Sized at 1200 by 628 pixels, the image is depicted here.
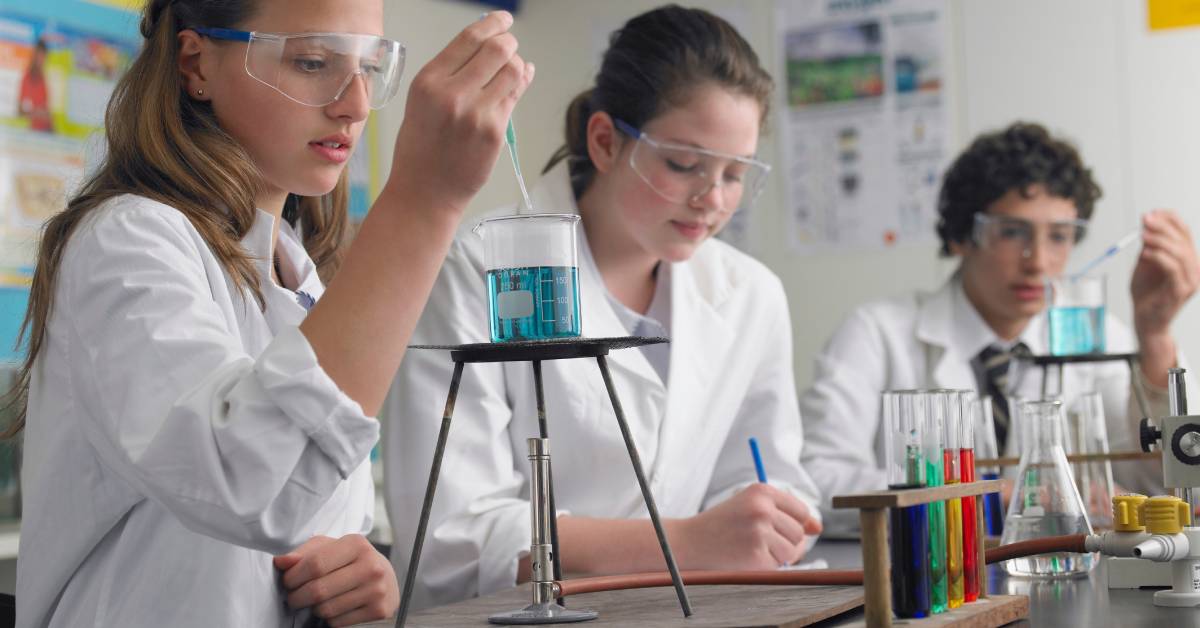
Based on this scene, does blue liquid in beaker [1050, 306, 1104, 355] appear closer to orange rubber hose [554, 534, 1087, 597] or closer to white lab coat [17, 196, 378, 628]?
orange rubber hose [554, 534, 1087, 597]

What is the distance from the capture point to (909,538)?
1086 millimetres

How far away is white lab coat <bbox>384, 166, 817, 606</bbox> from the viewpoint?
1.74 m

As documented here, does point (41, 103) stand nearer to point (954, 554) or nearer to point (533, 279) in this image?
point (533, 279)

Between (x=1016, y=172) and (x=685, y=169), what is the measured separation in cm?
147

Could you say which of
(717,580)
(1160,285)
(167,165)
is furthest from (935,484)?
(1160,285)

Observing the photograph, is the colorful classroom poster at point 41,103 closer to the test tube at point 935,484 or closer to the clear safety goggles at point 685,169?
the clear safety goggles at point 685,169

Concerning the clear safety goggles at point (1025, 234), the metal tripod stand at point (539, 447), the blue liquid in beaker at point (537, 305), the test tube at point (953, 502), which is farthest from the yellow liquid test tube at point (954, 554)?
the clear safety goggles at point (1025, 234)

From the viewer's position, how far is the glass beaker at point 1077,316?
2.48 m

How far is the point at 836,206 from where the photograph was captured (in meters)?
4.13

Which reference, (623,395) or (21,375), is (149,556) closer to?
(21,375)

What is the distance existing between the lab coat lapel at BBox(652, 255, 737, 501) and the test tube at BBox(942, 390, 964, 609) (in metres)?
0.88

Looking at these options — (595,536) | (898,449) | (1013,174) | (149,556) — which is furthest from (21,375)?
(1013,174)

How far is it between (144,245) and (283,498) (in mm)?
291

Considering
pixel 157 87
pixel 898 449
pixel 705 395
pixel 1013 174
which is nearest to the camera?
pixel 898 449
